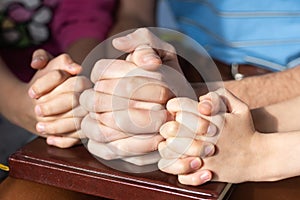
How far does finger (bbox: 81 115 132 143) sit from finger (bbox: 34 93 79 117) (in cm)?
7

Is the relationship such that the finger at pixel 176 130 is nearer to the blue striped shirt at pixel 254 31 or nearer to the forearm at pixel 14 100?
the forearm at pixel 14 100

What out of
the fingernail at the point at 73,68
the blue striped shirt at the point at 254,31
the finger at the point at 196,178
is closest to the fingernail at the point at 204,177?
the finger at the point at 196,178

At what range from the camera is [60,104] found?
3.37ft

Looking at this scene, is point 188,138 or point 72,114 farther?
point 72,114

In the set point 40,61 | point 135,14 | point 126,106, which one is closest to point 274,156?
point 126,106

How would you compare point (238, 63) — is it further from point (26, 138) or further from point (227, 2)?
point (26, 138)

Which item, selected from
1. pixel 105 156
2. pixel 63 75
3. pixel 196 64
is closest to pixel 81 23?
pixel 196 64

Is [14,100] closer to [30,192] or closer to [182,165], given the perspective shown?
[30,192]

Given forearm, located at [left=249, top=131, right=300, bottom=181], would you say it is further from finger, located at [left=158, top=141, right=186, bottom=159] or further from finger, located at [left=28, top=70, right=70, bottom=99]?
finger, located at [left=28, top=70, right=70, bottom=99]

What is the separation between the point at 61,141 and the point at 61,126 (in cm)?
4

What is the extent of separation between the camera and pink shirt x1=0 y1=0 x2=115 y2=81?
4.98 feet

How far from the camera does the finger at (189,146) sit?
88 cm

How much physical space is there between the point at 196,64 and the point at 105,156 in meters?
0.59

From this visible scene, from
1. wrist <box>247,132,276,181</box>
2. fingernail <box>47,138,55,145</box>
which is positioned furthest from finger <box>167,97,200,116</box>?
fingernail <box>47,138,55,145</box>
